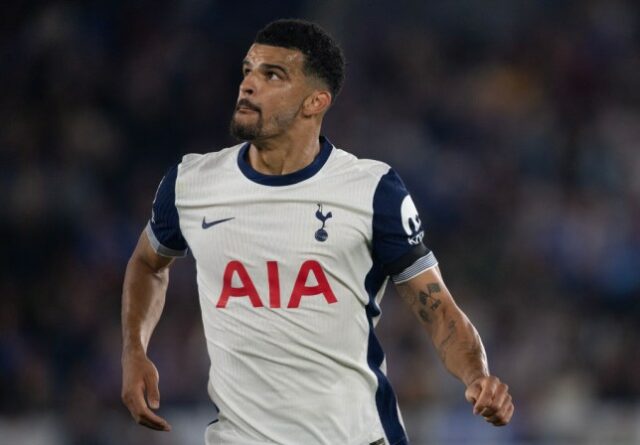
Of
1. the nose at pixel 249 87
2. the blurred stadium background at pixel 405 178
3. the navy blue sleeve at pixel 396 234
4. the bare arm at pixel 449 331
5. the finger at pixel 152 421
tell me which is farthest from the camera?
the blurred stadium background at pixel 405 178

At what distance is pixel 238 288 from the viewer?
3.98 metres

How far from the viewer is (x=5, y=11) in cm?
955

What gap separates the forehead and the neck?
239 millimetres

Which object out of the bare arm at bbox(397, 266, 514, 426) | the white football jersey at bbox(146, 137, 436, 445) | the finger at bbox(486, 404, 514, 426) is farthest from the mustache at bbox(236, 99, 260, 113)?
the finger at bbox(486, 404, 514, 426)

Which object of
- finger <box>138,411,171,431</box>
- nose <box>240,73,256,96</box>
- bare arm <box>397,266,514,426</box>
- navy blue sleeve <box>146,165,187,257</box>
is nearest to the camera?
bare arm <box>397,266,514,426</box>

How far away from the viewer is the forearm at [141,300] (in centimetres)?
426

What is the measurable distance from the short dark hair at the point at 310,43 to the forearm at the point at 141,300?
2.91ft

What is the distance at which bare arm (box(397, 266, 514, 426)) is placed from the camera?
377 cm

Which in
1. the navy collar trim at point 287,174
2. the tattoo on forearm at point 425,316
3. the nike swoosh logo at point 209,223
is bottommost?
the tattoo on forearm at point 425,316

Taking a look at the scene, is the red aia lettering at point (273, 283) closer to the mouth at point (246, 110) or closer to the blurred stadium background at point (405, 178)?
the mouth at point (246, 110)

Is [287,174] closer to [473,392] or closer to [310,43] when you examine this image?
[310,43]

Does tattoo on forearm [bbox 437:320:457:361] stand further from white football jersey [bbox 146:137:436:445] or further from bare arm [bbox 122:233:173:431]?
bare arm [bbox 122:233:173:431]

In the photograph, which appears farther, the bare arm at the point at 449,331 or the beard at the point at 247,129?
the beard at the point at 247,129

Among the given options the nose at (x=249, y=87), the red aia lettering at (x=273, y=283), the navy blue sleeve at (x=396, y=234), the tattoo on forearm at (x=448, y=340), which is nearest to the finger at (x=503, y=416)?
the tattoo on forearm at (x=448, y=340)
